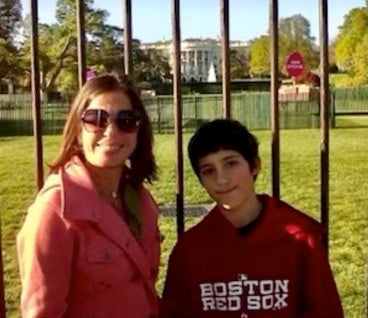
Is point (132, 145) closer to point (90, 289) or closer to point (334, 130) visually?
point (90, 289)

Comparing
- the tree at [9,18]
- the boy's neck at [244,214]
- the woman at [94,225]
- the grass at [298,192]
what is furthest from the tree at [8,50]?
the boy's neck at [244,214]

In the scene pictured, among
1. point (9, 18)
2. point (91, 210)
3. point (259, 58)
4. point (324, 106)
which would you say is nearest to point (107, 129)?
point (91, 210)

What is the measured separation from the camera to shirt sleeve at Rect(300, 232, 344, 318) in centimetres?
227

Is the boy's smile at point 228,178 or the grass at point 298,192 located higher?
the boy's smile at point 228,178

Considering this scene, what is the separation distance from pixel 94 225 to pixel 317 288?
64 cm

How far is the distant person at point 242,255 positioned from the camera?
2285 mm

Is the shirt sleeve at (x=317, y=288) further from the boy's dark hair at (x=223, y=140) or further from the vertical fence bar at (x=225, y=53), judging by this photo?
the vertical fence bar at (x=225, y=53)

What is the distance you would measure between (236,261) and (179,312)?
22cm

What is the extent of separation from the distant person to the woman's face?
0.26 m

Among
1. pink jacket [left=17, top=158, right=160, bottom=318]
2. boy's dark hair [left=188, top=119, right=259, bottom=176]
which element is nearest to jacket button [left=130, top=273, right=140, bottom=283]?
pink jacket [left=17, top=158, right=160, bottom=318]

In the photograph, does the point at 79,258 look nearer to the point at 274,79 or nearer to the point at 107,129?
the point at 107,129

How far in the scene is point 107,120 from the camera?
214 centimetres

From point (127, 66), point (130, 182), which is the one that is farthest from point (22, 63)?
point (130, 182)

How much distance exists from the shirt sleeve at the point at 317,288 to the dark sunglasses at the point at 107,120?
1.94 ft
